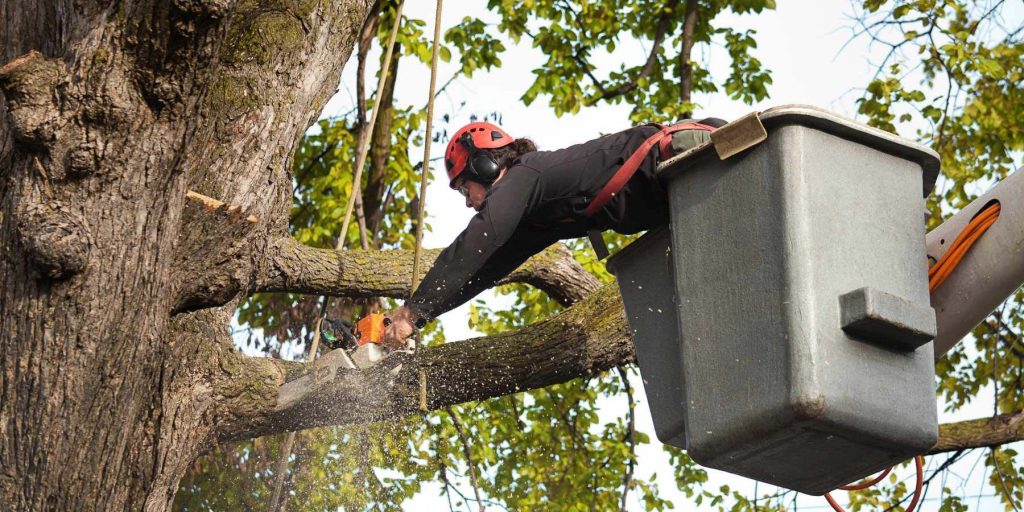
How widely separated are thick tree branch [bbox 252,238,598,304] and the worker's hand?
115 centimetres

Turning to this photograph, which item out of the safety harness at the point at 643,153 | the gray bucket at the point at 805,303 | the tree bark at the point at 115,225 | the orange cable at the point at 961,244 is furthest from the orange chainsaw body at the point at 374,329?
the orange cable at the point at 961,244

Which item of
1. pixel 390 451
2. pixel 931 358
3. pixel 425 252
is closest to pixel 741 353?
pixel 931 358

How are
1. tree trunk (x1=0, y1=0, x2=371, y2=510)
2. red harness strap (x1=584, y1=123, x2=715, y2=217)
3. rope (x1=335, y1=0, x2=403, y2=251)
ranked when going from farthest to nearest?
rope (x1=335, y1=0, x2=403, y2=251) → red harness strap (x1=584, y1=123, x2=715, y2=217) → tree trunk (x1=0, y1=0, x2=371, y2=510)

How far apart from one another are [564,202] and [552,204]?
0.13 ft

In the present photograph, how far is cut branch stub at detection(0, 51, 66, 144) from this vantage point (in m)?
2.62

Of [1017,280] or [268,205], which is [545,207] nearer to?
[268,205]

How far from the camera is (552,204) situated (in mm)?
3689

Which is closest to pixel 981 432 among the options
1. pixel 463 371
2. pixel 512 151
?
pixel 463 371

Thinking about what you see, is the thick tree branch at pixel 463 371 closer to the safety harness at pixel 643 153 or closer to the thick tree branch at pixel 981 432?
the safety harness at pixel 643 153

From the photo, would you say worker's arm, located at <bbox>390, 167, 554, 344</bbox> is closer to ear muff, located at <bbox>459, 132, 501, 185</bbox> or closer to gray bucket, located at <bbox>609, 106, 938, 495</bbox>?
ear muff, located at <bbox>459, 132, 501, 185</bbox>

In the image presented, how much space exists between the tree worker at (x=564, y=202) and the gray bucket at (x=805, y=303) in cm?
35

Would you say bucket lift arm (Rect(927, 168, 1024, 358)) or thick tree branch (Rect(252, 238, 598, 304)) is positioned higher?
thick tree branch (Rect(252, 238, 598, 304))

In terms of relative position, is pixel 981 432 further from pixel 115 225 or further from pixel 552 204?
pixel 115 225

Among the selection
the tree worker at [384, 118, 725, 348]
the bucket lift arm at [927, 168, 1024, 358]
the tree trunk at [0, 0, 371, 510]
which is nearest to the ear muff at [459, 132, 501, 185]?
the tree worker at [384, 118, 725, 348]
